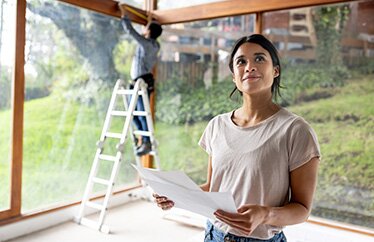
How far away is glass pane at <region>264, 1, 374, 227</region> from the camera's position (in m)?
2.68

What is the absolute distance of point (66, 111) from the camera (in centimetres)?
308

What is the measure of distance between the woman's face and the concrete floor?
182cm

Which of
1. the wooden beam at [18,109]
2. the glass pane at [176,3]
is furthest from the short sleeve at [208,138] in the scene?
the glass pane at [176,3]

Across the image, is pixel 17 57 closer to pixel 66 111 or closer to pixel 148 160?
pixel 66 111

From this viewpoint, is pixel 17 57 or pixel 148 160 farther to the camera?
pixel 148 160

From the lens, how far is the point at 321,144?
2.89 metres

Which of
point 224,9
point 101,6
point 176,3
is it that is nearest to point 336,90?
point 224,9

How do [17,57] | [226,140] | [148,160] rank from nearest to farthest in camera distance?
1. [226,140]
2. [17,57]
3. [148,160]

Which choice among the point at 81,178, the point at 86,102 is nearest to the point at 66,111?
the point at 86,102

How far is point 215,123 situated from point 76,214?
2.31 metres

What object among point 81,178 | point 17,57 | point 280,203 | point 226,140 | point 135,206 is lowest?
point 135,206

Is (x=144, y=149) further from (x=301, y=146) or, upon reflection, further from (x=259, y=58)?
(x=301, y=146)

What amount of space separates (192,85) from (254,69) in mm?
2576

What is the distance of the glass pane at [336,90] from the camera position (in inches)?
106
